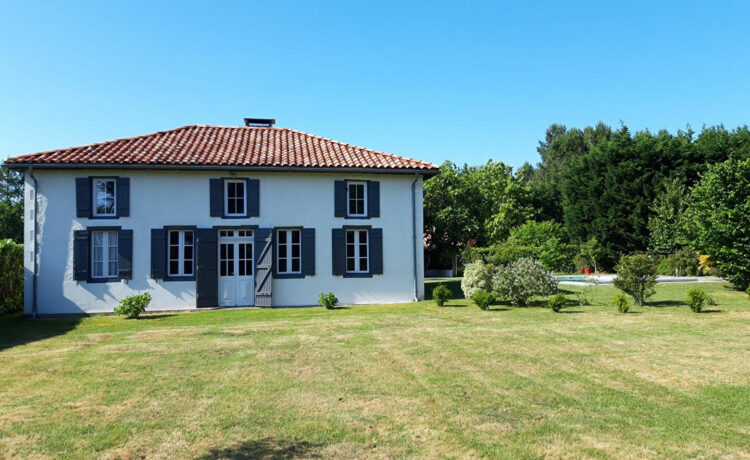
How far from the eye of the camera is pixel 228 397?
592 cm

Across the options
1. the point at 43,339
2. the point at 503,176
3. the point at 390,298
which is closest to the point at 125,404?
the point at 43,339

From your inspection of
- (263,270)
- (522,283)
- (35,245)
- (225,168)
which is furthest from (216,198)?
(522,283)

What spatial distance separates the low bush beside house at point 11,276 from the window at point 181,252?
502 centimetres

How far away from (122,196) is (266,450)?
1420 centimetres

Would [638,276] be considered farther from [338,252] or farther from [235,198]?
[235,198]

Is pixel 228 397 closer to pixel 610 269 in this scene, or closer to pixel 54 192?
pixel 54 192

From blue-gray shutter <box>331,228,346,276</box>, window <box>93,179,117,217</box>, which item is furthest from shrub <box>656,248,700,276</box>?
window <box>93,179,117,217</box>

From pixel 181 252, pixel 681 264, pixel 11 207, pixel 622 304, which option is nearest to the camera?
pixel 622 304

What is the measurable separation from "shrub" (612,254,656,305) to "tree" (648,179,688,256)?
1711 centimetres

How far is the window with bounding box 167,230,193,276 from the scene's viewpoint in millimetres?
16250

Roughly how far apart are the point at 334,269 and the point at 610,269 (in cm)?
2565

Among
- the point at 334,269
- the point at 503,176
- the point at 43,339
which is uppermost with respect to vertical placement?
the point at 503,176

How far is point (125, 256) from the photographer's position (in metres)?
15.8

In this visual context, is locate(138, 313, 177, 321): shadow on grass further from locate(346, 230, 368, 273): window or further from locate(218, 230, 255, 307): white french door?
locate(346, 230, 368, 273): window
